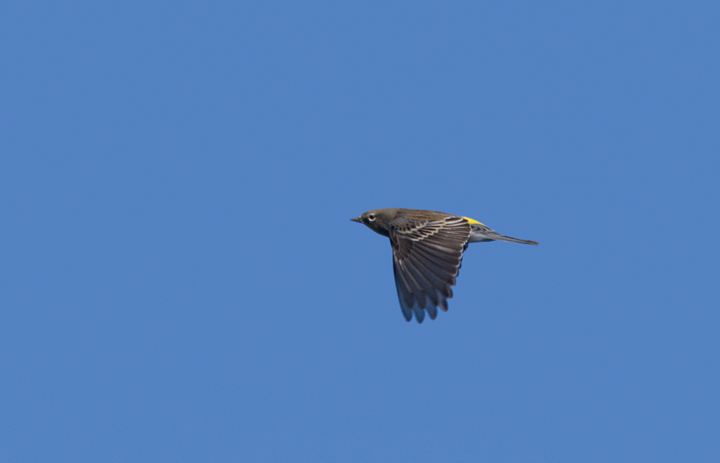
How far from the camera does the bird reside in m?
8.79

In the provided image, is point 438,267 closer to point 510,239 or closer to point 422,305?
point 422,305

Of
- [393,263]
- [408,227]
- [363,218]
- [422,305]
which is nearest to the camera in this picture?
[422,305]

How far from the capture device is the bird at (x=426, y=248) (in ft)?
28.8

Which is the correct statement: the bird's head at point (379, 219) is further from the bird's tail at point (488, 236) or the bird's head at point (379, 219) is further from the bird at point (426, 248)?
the bird's tail at point (488, 236)

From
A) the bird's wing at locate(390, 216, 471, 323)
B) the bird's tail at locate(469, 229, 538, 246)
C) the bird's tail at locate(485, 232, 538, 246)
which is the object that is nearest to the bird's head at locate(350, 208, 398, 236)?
the bird's wing at locate(390, 216, 471, 323)

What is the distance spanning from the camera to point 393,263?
31.1 ft

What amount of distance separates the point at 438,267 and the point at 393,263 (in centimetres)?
73

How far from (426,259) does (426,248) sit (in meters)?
0.31

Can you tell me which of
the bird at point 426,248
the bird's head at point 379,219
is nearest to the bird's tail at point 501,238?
the bird at point 426,248

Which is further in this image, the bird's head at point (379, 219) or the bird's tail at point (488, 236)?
the bird's head at point (379, 219)

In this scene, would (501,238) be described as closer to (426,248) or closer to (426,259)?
(426,248)

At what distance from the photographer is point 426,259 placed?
928 centimetres

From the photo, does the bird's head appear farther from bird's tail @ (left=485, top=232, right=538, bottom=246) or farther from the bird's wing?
bird's tail @ (left=485, top=232, right=538, bottom=246)

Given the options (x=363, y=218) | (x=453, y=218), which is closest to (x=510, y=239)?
(x=453, y=218)
